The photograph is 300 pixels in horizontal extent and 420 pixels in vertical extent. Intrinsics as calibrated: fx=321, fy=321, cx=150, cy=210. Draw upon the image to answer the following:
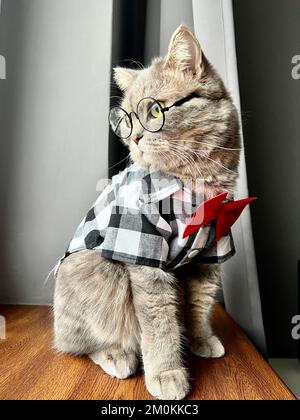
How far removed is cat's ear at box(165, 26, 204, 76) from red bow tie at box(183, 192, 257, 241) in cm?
30

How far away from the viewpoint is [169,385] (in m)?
0.63

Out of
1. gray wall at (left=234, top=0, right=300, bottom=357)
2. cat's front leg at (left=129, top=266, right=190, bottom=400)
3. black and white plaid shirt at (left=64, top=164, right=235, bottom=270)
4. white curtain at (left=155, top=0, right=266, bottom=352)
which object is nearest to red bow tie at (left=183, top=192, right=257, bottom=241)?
black and white plaid shirt at (left=64, top=164, right=235, bottom=270)

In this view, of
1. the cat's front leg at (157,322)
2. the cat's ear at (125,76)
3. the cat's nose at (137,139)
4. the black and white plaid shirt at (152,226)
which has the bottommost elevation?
the cat's front leg at (157,322)

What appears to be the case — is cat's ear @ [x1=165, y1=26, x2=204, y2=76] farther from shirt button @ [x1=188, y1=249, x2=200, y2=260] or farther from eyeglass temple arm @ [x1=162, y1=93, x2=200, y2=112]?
shirt button @ [x1=188, y1=249, x2=200, y2=260]

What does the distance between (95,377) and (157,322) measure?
18 cm

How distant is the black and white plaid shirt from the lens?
66cm

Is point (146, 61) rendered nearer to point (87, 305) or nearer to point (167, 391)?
point (87, 305)

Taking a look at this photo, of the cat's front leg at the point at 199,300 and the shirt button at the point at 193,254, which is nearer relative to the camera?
the shirt button at the point at 193,254

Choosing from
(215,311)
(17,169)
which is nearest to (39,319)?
(17,169)

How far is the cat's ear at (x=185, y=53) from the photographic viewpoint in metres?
0.69

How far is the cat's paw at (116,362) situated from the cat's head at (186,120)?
43cm

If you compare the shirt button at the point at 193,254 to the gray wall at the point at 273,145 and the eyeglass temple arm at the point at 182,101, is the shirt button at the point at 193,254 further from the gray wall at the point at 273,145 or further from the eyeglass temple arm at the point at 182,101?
the gray wall at the point at 273,145

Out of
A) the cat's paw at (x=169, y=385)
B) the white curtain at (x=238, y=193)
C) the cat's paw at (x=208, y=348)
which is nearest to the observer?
the cat's paw at (x=169, y=385)

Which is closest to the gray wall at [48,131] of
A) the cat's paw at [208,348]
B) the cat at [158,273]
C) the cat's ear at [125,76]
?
the cat's ear at [125,76]
